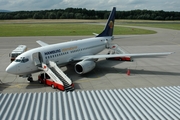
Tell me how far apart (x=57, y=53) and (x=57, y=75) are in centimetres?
371

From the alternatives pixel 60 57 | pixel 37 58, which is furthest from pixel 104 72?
pixel 37 58

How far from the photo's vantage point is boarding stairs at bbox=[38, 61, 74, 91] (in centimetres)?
2025

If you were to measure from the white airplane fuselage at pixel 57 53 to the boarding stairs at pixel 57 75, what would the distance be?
42.4 inches

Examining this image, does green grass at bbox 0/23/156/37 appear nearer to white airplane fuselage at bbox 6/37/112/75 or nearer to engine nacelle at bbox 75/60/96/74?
white airplane fuselage at bbox 6/37/112/75

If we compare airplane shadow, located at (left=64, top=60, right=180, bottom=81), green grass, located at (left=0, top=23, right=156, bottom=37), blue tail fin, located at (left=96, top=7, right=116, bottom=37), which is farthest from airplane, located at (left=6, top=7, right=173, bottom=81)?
green grass, located at (left=0, top=23, right=156, bottom=37)

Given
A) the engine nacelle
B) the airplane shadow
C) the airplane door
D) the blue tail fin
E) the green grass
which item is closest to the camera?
the airplane door

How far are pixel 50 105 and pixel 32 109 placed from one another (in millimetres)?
935

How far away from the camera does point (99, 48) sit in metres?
32.9

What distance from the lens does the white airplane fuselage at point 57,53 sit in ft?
70.7

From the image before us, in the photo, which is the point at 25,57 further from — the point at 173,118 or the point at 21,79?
the point at 173,118

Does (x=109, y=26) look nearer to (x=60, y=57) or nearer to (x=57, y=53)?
(x=60, y=57)

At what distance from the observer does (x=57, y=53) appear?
2470cm

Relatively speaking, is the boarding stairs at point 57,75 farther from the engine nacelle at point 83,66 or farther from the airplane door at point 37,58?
the engine nacelle at point 83,66

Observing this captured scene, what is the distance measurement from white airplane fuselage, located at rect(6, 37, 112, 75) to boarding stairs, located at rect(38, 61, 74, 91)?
1077 millimetres
